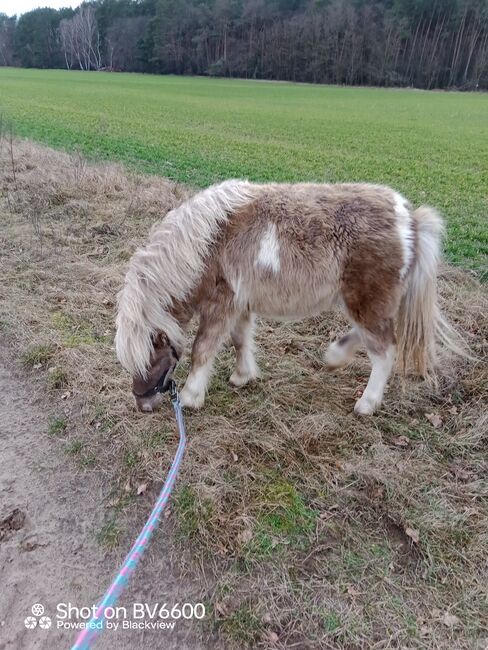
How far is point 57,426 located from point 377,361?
2.47 meters

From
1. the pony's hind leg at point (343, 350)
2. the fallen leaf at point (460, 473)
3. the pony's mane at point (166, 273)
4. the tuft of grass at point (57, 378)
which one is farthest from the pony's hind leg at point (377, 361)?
the tuft of grass at point (57, 378)

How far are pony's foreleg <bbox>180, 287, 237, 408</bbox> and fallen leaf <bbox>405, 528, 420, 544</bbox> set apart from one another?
5.58ft

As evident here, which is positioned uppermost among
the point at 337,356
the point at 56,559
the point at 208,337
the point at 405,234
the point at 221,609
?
the point at 405,234

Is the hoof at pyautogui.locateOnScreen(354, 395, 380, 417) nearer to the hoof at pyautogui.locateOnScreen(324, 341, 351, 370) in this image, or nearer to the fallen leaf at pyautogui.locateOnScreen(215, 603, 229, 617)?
the hoof at pyautogui.locateOnScreen(324, 341, 351, 370)

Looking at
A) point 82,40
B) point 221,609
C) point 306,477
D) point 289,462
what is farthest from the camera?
point 82,40

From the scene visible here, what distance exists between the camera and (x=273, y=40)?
71.1 meters

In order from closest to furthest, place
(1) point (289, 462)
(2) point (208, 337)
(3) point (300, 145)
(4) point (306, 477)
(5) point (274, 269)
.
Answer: (4) point (306, 477)
(1) point (289, 462)
(5) point (274, 269)
(2) point (208, 337)
(3) point (300, 145)

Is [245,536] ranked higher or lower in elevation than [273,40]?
lower

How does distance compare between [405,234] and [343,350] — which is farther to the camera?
[343,350]

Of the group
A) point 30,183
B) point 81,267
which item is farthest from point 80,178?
point 81,267

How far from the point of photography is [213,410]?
348 centimetres

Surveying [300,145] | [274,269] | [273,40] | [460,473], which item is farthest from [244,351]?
[273,40]

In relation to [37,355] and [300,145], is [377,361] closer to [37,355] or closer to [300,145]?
[37,355]

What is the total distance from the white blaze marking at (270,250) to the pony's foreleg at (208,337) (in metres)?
0.36
